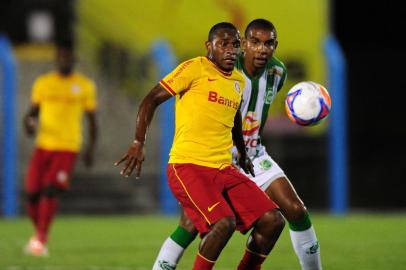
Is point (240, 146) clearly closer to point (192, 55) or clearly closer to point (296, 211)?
point (296, 211)

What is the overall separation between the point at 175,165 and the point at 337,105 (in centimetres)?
1225

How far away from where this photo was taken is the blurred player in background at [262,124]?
850 cm

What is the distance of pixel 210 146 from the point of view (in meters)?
7.88

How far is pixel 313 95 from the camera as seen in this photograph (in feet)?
28.0

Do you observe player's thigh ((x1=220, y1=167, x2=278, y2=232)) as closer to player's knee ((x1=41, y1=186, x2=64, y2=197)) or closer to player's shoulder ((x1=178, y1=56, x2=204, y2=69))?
player's shoulder ((x1=178, y1=56, x2=204, y2=69))

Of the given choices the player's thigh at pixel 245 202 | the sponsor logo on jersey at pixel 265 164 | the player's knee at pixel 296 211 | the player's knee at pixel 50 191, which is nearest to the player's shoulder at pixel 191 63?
the player's thigh at pixel 245 202

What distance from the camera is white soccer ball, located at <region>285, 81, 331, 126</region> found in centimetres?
845

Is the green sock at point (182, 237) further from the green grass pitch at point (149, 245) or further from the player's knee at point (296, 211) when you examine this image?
the green grass pitch at point (149, 245)

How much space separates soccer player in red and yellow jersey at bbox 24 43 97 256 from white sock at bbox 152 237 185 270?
4478mm

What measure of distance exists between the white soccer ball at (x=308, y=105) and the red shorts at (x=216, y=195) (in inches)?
30.8

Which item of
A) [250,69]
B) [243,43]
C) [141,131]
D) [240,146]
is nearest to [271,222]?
[240,146]

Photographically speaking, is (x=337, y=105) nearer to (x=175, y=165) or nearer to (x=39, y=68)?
(x=39, y=68)

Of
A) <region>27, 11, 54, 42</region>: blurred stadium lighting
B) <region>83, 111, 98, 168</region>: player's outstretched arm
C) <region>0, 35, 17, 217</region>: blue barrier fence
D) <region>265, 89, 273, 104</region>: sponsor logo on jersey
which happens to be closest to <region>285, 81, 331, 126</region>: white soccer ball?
<region>265, 89, 273, 104</region>: sponsor logo on jersey

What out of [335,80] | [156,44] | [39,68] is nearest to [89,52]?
[39,68]
